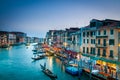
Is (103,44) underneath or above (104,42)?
underneath

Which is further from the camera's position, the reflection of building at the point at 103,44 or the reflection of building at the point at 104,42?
the reflection of building at the point at 104,42

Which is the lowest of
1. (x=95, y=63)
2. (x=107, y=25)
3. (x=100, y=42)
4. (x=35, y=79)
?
(x=35, y=79)

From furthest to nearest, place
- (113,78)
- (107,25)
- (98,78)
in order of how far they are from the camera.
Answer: (107,25) < (98,78) < (113,78)

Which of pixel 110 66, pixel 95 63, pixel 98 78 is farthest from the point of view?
pixel 95 63

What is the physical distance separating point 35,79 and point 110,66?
14.5 meters

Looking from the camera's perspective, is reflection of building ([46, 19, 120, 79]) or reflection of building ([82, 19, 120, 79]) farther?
reflection of building ([82, 19, 120, 79])

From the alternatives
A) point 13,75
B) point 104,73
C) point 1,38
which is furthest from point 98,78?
point 1,38

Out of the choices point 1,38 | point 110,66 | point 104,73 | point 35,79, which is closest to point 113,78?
point 104,73

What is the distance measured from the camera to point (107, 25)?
116ft

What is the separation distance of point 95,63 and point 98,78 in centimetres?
737

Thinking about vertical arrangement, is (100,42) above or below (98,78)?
above

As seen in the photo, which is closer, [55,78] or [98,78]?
[98,78]

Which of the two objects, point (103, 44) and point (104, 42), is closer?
point (104, 42)

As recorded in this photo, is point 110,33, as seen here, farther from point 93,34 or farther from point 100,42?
point 93,34
